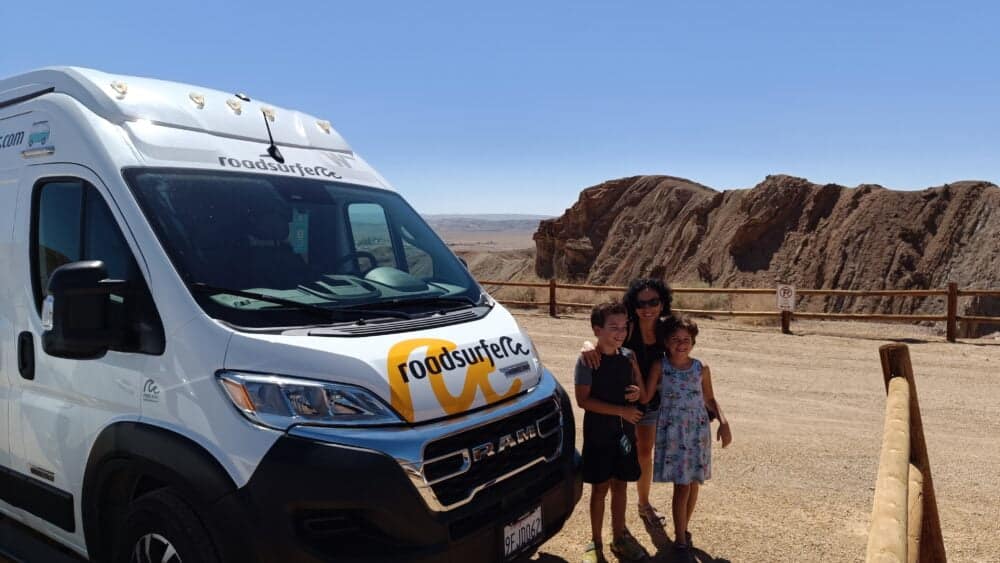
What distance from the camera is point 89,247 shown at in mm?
3082

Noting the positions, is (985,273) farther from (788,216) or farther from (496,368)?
(496,368)

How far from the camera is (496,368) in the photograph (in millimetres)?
2984

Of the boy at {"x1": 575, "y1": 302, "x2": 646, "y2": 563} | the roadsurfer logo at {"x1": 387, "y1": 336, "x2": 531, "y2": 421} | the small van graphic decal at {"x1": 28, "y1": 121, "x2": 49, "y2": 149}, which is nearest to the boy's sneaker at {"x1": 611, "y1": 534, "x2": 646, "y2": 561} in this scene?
the boy at {"x1": 575, "y1": 302, "x2": 646, "y2": 563}

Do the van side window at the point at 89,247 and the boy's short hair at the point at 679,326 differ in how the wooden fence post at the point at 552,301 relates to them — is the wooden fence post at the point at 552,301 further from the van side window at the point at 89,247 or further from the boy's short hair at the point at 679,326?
the van side window at the point at 89,247

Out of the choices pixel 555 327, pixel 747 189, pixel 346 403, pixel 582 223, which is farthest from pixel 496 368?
pixel 582 223

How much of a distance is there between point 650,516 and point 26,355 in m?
3.72

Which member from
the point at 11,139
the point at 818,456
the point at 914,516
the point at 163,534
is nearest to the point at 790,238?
the point at 818,456

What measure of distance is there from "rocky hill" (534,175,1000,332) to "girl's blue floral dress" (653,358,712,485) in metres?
24.0

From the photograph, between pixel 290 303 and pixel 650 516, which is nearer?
pixel 290 303

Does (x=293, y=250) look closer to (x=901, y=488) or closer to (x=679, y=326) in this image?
(x=679, y=326)

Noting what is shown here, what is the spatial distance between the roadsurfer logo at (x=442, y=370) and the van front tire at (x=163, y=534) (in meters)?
0.82

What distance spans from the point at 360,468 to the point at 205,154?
5.89ft

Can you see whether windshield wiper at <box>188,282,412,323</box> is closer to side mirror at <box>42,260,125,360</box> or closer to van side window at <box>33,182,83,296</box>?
side mirror at <box>42,260,125,360</box>

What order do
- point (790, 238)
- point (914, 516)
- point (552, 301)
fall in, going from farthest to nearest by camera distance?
point (790, 238) < point (552, 301) < point (914, 516)
